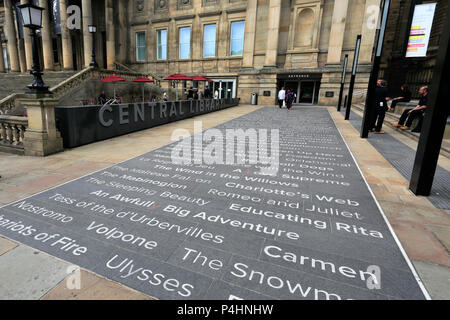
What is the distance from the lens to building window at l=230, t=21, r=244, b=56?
28.7 metres

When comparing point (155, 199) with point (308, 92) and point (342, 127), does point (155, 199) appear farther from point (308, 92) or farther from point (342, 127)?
point (308, 92)

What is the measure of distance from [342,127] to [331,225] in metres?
10.0

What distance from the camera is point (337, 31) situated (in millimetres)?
24234

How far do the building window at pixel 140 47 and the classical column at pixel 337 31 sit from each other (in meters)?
23.8

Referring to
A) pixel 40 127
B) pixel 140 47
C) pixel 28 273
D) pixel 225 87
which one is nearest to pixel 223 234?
pixel 28 273

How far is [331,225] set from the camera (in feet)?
11.4

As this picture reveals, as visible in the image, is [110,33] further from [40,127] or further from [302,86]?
[40,127]

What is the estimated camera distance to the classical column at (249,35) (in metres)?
27.0

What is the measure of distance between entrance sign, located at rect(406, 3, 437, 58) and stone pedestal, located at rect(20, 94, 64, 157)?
1637 cm

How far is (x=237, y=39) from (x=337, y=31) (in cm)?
1071

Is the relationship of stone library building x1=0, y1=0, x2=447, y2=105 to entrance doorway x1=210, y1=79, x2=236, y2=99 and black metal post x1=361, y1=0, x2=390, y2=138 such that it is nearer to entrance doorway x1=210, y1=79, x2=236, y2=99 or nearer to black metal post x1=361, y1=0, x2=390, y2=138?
entrance doorway x1=210, y1=79, x2=236, y2=99
